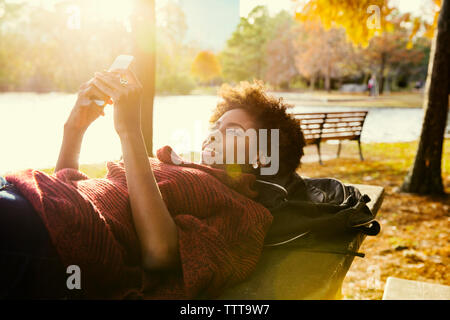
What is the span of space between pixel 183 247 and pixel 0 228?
64 cm

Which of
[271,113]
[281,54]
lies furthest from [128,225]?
[281,54]

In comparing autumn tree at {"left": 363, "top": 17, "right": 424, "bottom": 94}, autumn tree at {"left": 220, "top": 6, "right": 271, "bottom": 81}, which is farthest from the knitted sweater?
autumn tree at {"left": 220, "top": 6, "right": 271, "bottom": 81}

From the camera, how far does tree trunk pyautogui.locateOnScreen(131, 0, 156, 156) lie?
442cm

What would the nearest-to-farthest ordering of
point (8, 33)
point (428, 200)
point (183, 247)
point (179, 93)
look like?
point (183, 247), point (428, 200), point (8, 33), point (179, 93)

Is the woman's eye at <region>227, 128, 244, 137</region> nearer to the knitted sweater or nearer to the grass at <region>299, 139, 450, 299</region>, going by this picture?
the knitted sweater

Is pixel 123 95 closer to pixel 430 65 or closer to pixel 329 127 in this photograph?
pixel 430 65

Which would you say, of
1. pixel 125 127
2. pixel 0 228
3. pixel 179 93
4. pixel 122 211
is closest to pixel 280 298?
pixel 122 211

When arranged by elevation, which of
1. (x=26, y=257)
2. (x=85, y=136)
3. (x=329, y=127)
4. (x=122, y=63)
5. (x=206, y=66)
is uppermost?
(x=206, y=66)

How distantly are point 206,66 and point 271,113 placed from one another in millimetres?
53146

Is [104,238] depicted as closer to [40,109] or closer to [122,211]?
[122,211]

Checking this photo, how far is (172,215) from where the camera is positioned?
5.56 feet

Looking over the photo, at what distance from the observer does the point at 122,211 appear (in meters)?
1.56

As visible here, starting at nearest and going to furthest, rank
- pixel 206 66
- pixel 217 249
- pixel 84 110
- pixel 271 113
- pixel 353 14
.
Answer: pixel 217 249, pixel 84 110, pixel 271 113, pixel 353 14, pixel 206 66

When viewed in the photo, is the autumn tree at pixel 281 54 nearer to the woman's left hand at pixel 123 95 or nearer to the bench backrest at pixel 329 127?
the bench backrest at pixel 329 127
